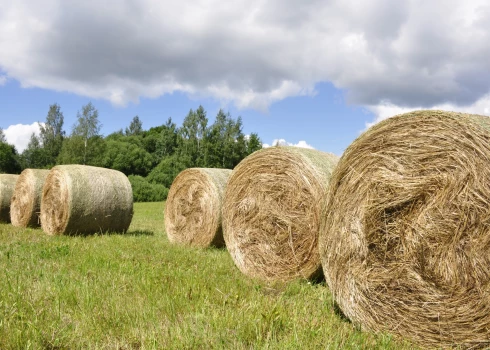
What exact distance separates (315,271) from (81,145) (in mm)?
50669

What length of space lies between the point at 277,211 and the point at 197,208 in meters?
3.60

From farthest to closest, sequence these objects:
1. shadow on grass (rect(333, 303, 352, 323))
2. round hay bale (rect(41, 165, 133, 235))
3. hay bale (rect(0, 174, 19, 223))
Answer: hay bale (rect(0, 174, 19, 223)), round hay bale (rect(41, 165, 133, 235)), shadow on grass (rect(333, 303, 352, 323))

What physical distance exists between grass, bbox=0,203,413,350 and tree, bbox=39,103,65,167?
59.1 m

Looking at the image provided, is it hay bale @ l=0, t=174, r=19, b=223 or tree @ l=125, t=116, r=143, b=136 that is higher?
tree @ l=125, t=116, r=143, b=136

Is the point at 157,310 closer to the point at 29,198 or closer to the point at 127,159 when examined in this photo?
the point at 29,198

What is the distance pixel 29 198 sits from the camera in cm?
1231

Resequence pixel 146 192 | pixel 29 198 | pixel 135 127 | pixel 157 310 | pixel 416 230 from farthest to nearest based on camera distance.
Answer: pixel 135 127, pixel 146 192, pixel 29 198, pixel 157 310, pixel 416 230

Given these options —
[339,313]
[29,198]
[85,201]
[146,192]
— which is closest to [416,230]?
[339,313]

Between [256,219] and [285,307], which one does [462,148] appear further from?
[256,219]

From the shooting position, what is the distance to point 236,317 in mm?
3809

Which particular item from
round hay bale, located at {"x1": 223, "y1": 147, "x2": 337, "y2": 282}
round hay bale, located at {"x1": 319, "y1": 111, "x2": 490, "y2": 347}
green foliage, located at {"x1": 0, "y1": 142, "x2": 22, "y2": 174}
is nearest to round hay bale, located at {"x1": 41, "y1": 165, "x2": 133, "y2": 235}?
round hay bale, located at {"x1": 223, "y1": 147, "x2": 337, "y2": 282}

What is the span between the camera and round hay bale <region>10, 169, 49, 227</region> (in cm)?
1215

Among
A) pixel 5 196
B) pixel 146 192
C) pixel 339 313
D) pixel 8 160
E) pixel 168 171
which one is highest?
pixel 8 160

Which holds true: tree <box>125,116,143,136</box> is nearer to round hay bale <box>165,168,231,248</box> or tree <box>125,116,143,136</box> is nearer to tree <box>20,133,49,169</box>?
tree <box>20,133,49,169</box>
